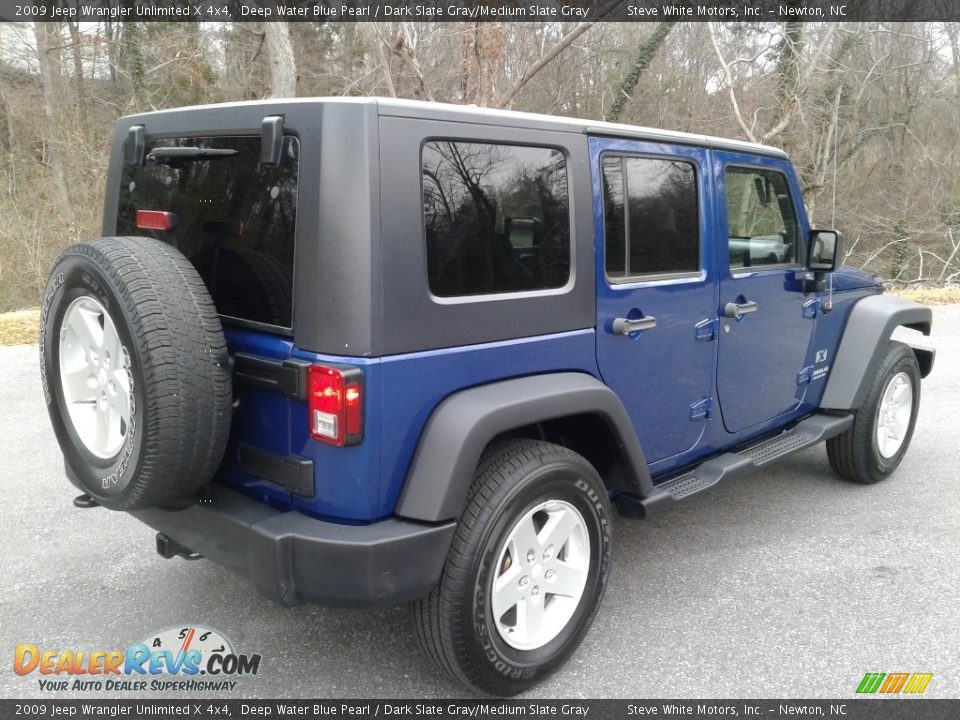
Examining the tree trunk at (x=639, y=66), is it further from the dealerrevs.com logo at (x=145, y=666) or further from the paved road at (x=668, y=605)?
the dealerrevs.com logo at (x=145, y=666)

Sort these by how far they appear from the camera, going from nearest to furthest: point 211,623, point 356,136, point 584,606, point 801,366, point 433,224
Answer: point 356,136 → point 433,224 → point 584,606 → point 211,623 → point 801,366

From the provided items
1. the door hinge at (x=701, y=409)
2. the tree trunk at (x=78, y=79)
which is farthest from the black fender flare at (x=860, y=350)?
the tree trunk at (x=78, y=79)

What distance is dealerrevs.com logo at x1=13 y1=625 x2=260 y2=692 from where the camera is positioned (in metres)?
2.71

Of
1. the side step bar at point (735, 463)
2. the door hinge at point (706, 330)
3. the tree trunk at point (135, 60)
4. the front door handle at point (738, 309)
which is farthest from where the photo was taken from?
the tree trunk at point (135, 60)

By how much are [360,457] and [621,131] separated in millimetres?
1657

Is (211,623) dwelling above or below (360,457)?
below

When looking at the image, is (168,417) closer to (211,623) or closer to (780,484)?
(211,623)

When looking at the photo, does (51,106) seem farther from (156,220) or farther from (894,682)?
(894,682)

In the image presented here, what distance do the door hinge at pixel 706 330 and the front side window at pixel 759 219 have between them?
1.08 feet

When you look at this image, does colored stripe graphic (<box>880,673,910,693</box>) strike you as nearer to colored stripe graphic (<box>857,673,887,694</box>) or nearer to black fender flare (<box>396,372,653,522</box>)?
colored stripe graphic (<box>857,673,887,694</box>)

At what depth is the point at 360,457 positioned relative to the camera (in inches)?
87.9

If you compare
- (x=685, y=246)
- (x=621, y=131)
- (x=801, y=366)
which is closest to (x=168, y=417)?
(x=621, y=131)

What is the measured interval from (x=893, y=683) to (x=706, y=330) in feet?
4.98

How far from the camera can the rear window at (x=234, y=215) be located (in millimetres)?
2338
